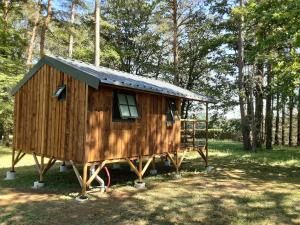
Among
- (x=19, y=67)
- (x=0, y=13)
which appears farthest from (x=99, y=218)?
(x=0, y=13)

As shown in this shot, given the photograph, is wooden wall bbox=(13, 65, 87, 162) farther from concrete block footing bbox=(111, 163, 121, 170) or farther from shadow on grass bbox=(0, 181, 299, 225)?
concrete block footing bbox=(111, 163, 121, 170)

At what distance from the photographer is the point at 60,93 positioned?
34.5ft

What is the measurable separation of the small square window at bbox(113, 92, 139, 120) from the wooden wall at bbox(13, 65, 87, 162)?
1332 mm

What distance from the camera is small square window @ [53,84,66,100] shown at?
10461 millimetres

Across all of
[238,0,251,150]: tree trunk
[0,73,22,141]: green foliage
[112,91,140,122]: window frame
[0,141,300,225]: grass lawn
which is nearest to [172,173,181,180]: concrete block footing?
[0,141,300,225]: grass lawn

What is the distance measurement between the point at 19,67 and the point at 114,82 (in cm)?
1266

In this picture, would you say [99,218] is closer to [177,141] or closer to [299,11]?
[177,141]

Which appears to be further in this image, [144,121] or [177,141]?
[177,141]

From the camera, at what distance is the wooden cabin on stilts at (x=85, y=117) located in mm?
9922

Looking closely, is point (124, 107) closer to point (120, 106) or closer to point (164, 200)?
point (120, 106)

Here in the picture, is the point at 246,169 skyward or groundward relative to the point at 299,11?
groundward

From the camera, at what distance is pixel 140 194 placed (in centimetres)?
1041

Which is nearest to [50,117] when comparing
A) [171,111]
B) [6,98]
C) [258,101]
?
[171,111]

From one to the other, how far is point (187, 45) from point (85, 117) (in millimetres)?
25406
